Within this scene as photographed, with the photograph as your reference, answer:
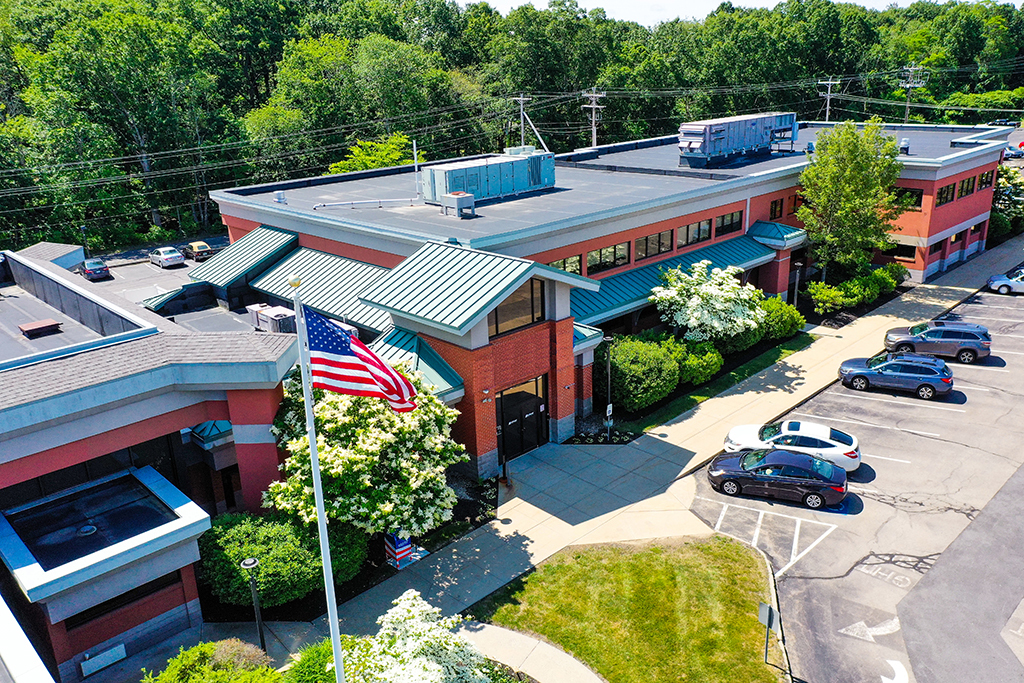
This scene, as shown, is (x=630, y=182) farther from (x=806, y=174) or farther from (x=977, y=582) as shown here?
(x=977, y=582)

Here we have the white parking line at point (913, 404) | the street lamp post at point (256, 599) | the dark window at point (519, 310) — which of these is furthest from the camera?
the white parking line at point (913, 404)

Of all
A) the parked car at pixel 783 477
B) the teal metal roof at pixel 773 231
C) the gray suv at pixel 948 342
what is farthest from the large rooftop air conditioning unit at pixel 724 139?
the parked car at pixel 783 477

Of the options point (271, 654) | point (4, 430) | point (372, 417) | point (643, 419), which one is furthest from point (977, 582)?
point (4, 430)

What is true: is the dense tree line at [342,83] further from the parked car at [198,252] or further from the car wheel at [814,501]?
the car wheel at [814,501]

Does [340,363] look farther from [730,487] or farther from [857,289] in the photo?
[857,289]

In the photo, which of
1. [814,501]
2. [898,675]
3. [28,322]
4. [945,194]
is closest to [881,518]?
[814,501]

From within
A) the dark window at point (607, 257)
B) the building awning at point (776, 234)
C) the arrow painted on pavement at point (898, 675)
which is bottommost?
the arrow painted on pavement at point (898, 675)
